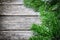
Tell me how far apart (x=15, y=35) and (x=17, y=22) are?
107 mm

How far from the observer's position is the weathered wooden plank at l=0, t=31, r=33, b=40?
48.5 inches

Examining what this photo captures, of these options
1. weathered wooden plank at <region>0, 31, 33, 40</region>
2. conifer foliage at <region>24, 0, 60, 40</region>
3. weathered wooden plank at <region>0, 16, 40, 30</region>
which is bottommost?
weathered wooden plank at <region>0, 31, 33, 40</region>

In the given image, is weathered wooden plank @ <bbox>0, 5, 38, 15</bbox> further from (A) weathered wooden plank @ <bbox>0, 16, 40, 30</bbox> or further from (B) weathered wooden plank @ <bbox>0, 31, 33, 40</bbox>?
(B) weathered wooden plank @ <bbox>0, 31, 33, 40</bbox>

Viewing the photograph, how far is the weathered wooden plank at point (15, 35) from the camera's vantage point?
4.04 feet

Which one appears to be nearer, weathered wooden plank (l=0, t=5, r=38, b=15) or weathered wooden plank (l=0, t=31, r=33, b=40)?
weathered wooden plank (l=0, t=31, r=33, b=40)

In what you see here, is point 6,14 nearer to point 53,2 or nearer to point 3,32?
point 3,32

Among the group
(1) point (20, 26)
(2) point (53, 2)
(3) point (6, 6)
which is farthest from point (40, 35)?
(3) point (6, 6)

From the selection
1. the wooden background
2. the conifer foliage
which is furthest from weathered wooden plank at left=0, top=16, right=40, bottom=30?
the conifer foliage

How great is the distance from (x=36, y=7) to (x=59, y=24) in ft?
1.40

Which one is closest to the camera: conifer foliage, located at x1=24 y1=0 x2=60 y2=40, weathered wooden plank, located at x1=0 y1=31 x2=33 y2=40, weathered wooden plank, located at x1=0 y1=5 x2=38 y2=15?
conifer foliage, located at x1=24 y1=0 x2=60 y2=40

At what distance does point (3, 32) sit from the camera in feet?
4.17

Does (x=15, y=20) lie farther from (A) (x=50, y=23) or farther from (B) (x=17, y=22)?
(A) (x=50, y=23)

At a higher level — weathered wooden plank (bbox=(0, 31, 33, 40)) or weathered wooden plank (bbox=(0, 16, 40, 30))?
weathered wooden plank (bbox=(0, 16, 40, 30))

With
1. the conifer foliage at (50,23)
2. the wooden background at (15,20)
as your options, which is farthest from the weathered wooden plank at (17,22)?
the conifer foliage at (50,23)
